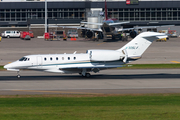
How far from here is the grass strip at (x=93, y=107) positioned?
604 inches

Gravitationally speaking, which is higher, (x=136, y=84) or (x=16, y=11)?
(x=16, y=11)

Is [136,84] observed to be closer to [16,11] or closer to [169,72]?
[169,72]

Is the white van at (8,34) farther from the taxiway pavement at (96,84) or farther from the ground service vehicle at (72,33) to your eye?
the taxiway pavement at (96,84)

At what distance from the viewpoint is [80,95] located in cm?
2256

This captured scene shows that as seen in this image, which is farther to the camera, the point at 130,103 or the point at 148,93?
the point at 148,93

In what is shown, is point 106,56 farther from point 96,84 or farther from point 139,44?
point 96,84

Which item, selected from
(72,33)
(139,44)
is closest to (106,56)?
(139,44)

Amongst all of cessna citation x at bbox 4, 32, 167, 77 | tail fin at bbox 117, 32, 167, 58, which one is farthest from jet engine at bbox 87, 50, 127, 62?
tail fin at bbox 117, 32, 167, 58

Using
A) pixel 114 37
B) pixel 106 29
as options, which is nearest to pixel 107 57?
pixel 106 29

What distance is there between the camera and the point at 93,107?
17641 millimetres

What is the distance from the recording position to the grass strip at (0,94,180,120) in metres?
15.3

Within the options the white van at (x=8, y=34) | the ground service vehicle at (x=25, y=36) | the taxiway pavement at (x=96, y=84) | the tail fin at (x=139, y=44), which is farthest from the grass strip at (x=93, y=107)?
the white van at (x=8, y=34)

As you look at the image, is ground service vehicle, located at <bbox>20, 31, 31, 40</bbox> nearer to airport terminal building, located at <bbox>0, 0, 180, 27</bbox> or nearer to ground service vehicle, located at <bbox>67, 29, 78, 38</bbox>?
ground service vehicle, located at <bbox>67, 29, 78, 38</bbox>

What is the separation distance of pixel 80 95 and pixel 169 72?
17066mm
